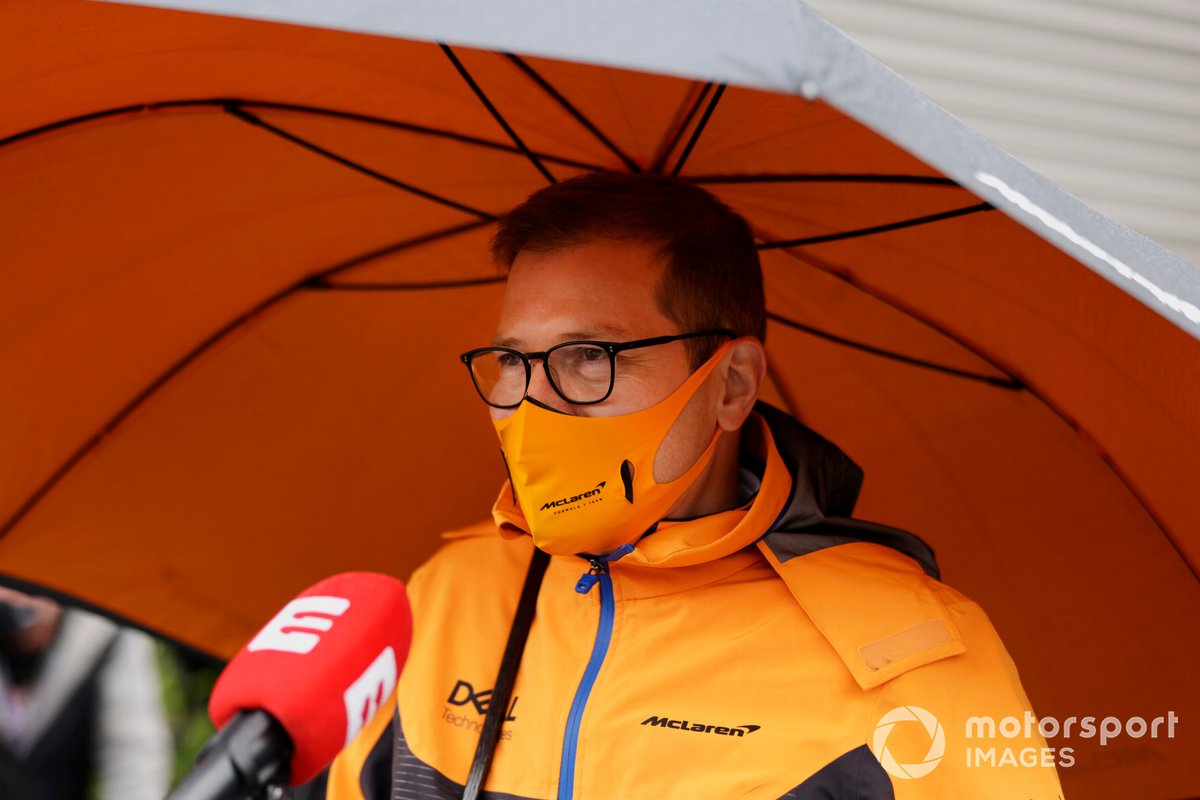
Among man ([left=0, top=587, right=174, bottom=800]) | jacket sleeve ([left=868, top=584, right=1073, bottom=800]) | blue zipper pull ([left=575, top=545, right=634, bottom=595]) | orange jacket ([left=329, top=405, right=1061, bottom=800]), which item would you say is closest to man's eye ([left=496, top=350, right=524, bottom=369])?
orange jacket ([left=329, top=405, right=1061, bottom=800])

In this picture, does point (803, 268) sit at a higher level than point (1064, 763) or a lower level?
higher

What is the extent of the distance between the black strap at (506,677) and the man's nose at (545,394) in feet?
1.66

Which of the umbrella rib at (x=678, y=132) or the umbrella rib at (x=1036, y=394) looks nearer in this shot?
the umbrella rib at (x=678, y=132)

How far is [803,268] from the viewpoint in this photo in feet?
7.56

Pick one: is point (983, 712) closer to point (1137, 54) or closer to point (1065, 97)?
point (1065, 97)

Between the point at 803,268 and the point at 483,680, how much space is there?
3.51 feet

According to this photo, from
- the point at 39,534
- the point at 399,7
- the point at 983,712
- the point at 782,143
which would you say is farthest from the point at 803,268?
the point at 39,534

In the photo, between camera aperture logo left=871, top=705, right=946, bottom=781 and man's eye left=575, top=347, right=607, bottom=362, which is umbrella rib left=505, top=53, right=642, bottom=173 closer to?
man's eye left=575, top=347, right=607, bottom=362

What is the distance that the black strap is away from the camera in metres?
1.98

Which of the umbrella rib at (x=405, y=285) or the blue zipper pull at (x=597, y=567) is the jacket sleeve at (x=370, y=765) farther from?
the umbrella rib at (x=405, y=285)

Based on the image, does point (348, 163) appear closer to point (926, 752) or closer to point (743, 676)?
point (743, 676)

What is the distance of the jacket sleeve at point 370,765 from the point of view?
7.23 feet

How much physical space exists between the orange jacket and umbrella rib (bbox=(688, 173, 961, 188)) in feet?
1.59

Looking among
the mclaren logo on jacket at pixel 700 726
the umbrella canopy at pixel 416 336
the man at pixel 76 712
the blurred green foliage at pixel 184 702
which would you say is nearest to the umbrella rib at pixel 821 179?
the umbrella canopy at pixel 416 336
